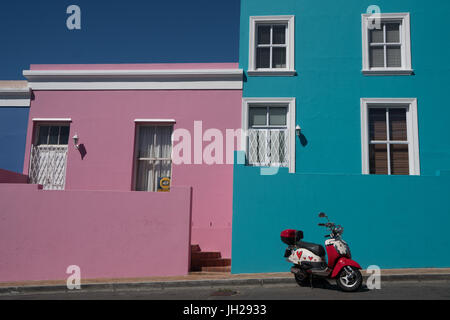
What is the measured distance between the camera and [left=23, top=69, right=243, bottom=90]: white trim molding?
1204cm

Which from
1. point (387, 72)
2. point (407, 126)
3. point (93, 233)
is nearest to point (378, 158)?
point (407, 126)

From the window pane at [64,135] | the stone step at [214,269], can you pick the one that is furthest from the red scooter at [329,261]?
the window pane at [64,135]

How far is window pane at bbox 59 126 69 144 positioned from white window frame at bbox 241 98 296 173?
5238 mm

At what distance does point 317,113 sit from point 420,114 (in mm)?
2718

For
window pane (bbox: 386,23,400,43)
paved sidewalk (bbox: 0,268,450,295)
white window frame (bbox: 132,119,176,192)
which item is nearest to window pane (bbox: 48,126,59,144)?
white window frame (bbox: 132,119,176,192)

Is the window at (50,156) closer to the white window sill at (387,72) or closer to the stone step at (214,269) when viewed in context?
the stone step at (214,269)

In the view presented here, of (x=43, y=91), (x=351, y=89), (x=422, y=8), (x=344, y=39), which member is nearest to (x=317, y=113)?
(x=351, y=89)

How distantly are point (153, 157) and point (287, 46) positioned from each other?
16.4 feet

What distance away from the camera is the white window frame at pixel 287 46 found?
11.8 m

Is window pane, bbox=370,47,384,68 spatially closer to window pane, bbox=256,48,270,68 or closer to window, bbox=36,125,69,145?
window pane, bbox=256,48,270,68

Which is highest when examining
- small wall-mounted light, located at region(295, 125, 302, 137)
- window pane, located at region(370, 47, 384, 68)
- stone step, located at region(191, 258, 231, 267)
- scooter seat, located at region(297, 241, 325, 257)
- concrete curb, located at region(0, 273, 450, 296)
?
window pane, located at region(370, 47, 384, 68)

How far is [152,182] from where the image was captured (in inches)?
478

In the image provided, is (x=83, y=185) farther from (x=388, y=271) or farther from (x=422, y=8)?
(x=422, y=8)

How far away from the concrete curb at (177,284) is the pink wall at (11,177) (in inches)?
133
